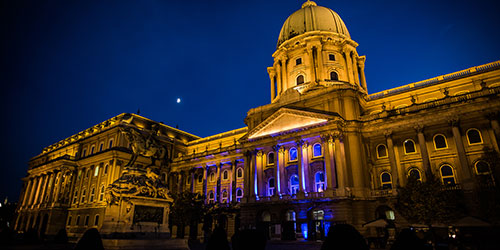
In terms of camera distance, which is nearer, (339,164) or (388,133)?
(339,164)

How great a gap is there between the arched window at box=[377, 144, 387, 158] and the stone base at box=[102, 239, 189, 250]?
26332 mm

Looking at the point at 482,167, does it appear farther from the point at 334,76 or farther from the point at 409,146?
the point at 334,76

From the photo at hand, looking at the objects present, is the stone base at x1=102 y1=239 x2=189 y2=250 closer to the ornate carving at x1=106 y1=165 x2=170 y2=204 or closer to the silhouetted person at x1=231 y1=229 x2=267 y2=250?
the ornate carving at x1=106 y1=165 x2=170 y2=204

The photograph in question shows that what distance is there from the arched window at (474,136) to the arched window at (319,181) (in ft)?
49.7

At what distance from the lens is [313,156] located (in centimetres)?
3556

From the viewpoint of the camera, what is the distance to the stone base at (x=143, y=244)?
536 inches

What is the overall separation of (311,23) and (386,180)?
100 ft

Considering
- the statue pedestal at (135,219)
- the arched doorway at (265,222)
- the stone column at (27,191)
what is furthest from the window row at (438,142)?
the stone column at (27,191)

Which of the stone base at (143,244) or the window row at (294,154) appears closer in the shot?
the stone base at (143,244)

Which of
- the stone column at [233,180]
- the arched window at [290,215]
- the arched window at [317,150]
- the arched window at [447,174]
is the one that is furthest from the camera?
the stone column at [233,180]

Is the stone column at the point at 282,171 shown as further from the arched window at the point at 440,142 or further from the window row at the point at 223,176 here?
the arched window at the point at 440,142

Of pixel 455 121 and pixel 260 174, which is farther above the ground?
pixel 455 121

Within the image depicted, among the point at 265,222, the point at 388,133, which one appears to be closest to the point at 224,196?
the point at 265,222

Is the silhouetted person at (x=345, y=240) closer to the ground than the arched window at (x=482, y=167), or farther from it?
closer to the ground
